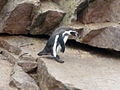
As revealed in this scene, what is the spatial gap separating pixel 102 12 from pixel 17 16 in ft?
5.82

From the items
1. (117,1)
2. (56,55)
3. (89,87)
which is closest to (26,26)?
(56,55)

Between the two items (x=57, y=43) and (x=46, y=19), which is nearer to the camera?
(x=57, y=43)

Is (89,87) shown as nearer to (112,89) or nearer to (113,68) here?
(112,89)

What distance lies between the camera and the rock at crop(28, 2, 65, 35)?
7.88 meters

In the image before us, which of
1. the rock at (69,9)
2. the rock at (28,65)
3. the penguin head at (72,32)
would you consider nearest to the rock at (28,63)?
the rock at (28,65)

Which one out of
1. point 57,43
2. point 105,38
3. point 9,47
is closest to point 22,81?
point 57,43

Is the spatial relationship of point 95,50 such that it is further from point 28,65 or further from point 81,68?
point 28,65

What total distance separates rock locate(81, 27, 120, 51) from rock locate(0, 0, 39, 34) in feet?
4.30

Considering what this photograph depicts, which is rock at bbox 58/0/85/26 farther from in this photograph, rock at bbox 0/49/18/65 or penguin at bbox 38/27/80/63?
rock at bbox 0/49/18/65

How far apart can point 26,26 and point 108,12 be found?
69.8 inches

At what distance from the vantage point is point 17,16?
8031mm

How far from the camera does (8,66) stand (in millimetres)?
7535

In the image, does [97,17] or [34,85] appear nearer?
[34,85]

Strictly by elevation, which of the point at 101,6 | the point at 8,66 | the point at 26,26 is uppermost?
the point at 101,6
